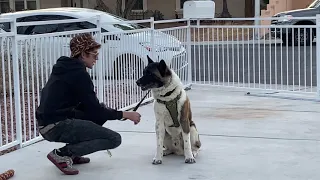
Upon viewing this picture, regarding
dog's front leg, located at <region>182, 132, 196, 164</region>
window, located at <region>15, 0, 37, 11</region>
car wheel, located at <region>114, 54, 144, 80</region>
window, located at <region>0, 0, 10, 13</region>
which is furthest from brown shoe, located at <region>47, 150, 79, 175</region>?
window, located at <region>0, 0, 10, 13</region>

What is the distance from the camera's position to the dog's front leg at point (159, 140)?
6215mm

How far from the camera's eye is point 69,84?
18.6ft

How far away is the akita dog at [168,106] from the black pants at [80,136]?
629mm

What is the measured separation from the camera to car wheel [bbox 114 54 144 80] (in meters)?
9.18

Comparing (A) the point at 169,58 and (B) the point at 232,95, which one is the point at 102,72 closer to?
(A) the point at 169,58

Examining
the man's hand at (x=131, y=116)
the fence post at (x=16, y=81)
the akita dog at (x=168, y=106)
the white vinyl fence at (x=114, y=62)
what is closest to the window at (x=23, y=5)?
the white vinyl fence at (x=114, y=62)

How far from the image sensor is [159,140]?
6211mm

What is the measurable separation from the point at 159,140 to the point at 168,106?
1.26 feet

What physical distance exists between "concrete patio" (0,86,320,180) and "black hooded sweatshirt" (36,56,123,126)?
63cm

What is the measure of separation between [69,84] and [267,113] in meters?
4.24

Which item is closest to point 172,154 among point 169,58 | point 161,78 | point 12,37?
point 161,78

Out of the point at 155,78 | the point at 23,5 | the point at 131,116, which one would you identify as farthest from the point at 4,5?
the point at 131,116

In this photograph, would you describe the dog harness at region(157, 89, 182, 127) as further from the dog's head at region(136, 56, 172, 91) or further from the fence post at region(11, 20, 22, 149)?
the fence post at region(11, 20, 22, 149)

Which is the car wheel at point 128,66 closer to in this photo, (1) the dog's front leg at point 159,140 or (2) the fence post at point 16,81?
(2) the fence post at point 16,81
